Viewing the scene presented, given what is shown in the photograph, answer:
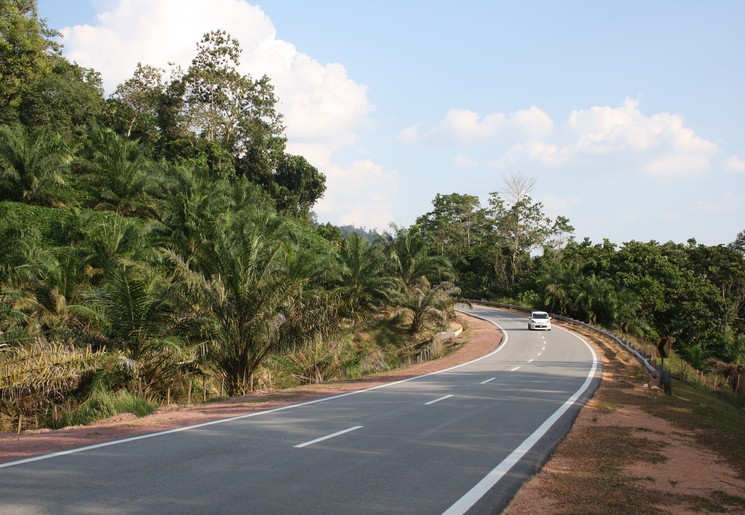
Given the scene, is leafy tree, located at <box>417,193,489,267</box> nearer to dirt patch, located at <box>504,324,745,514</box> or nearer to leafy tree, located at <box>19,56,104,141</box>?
leafy tree, located at <box>19,56,104,141</box>

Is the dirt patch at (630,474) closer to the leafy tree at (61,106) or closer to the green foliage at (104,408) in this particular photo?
the green foliage at (104,408)

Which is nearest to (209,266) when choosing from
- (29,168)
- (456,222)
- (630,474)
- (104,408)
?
(104,408)

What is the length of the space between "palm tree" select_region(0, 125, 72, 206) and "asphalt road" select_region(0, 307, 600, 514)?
87.8ft

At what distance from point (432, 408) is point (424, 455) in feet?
15.7

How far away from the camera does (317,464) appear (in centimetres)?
757

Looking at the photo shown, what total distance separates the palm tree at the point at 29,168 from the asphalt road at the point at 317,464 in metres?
26.8

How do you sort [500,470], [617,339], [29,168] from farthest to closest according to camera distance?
[617,339] < [29,168] < [500,470]

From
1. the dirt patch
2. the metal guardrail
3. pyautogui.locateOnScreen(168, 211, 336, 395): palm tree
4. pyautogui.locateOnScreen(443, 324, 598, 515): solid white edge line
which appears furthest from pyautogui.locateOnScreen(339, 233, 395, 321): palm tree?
the dirt patch

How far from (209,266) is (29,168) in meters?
19.1

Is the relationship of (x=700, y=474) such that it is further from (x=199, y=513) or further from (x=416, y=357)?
(x=416, y=357)

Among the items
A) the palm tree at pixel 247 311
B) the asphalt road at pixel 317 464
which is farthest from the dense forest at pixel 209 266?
the asphalt road at pixel 317 464

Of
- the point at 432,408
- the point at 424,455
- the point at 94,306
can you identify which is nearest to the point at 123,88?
the point at 94,306

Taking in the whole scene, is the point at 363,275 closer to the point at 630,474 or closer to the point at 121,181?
the point at 121,181

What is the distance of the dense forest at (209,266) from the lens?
14.8 meters
